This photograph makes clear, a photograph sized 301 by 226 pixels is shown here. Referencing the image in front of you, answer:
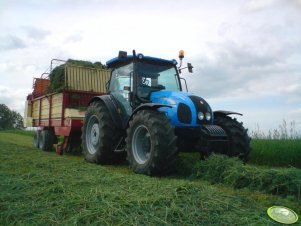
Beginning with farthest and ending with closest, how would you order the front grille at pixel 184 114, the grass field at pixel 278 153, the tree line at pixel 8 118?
the tree line at pixel 8 118 < the grass field at pixel 278 153 < the front grille at pixel 184 114

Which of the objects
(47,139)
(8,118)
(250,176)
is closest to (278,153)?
(250,176)

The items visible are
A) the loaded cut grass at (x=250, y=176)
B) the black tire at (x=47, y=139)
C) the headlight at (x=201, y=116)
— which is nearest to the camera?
the loaded cut grass at (x=250, y=176)

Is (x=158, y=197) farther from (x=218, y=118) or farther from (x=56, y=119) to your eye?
(x=56, y=119)

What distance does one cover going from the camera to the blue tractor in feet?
21.0

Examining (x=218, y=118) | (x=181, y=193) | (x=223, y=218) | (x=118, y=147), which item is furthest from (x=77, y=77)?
(x=223, y=218)

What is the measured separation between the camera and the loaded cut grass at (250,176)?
16.4 feet

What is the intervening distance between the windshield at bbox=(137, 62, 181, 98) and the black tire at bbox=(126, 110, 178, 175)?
39.0 inches

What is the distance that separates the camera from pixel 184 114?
22.5ft

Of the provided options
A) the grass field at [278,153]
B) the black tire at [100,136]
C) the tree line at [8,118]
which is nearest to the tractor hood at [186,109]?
the black tire at [100,136]

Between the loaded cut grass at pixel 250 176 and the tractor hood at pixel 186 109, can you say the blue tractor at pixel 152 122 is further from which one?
the loaded cut grass at pixel 250 176

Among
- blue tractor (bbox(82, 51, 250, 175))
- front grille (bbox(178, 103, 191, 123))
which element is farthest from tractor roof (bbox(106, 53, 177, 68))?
front grille (bbox(178, 103, 191, 123))

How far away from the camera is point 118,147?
8102 millimetres

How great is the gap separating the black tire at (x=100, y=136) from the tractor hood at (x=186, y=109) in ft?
4.59

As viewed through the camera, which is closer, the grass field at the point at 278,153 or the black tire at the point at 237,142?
the black tire at the point at 237,142
